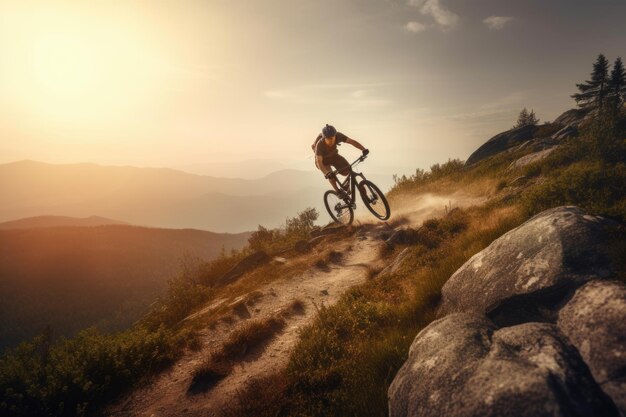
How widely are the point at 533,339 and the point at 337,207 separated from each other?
473 inches

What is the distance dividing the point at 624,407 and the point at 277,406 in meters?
3.96

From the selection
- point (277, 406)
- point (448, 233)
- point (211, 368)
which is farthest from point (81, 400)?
point (448, 233)

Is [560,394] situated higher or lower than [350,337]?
higher

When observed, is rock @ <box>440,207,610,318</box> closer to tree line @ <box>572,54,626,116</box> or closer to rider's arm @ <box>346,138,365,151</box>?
rider's arm @ <box>346,138,365,151</box>

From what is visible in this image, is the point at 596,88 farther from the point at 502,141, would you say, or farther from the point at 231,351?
the point at 231,351

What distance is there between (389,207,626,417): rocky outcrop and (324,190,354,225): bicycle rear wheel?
985 cm

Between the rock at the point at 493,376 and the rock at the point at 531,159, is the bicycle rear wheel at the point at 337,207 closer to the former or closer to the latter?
the rock at the point at 531,159

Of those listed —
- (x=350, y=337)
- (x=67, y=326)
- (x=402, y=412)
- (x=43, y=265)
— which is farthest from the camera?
(x=43, y=265)

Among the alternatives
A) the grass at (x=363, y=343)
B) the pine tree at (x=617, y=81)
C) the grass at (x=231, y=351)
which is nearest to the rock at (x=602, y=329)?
the grass at (x=363, y=343)

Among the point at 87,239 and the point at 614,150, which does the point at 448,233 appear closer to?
the point at 614,150

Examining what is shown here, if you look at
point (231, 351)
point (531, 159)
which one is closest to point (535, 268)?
point (231, 351)

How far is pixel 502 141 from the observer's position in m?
35.0

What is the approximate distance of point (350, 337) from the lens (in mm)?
6090

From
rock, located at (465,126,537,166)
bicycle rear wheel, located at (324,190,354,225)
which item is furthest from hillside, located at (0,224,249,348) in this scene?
rock, located at (465,126,537,166)
